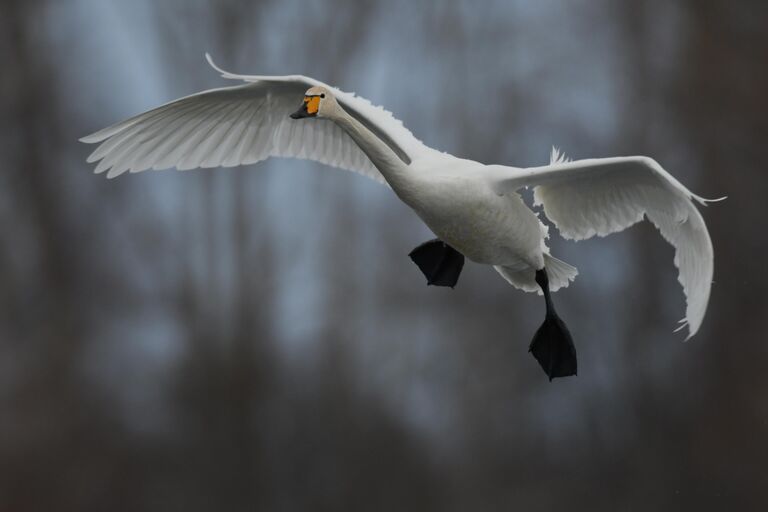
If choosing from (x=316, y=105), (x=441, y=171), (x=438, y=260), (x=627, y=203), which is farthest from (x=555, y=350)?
(x=316, y=105)

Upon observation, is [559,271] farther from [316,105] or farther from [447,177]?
[316,105]

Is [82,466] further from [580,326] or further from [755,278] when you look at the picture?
[755,278]

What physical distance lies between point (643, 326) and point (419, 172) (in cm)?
591

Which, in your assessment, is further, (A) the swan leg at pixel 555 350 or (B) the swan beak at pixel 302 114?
(A) the swan leg at pixel 555 350

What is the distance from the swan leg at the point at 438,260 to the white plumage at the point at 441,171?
0.72 feet

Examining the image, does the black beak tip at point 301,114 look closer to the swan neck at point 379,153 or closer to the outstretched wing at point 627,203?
the swan neck at point 379,153

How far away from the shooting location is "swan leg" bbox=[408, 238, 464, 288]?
16.1ft

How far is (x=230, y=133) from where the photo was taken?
485cm

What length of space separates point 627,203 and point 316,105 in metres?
1.03

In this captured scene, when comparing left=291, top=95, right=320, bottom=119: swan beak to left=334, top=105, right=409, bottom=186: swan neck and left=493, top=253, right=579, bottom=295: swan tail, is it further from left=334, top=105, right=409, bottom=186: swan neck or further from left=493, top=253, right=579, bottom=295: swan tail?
left=493, top=253, right=579, bottom=295: swan tail

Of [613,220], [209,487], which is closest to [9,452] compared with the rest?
[209,487]

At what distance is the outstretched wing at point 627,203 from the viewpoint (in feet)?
12.5

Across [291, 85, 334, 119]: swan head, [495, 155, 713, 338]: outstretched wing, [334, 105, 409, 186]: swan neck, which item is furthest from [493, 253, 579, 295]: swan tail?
[291, 85, 334, 119]: swan head

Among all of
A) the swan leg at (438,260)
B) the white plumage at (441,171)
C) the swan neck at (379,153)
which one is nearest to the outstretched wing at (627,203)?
the white plumage at (441,171)
